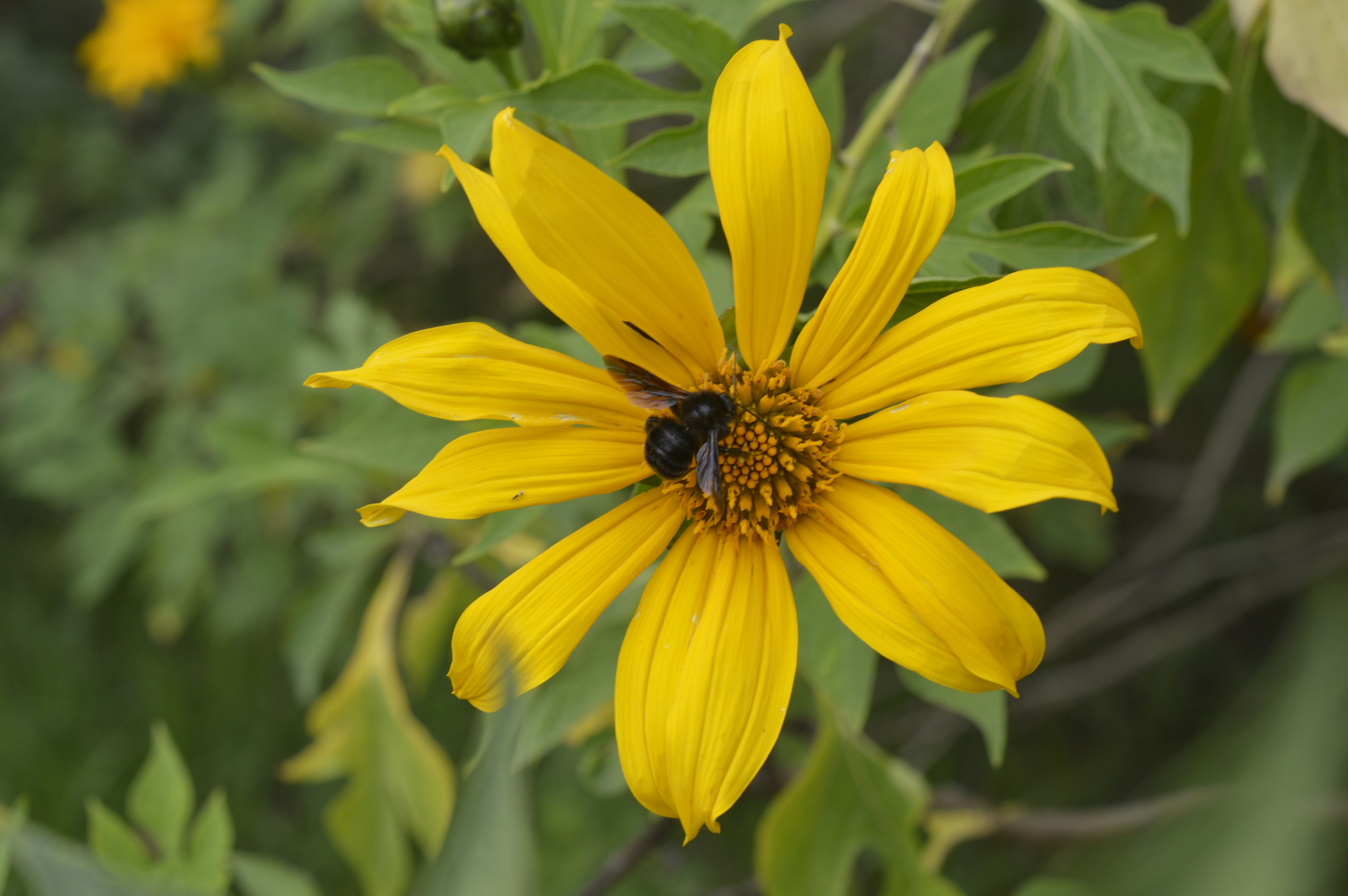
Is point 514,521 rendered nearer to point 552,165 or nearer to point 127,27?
point 552,165

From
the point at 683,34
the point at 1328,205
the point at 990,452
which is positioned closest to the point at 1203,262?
the point at 1328,205

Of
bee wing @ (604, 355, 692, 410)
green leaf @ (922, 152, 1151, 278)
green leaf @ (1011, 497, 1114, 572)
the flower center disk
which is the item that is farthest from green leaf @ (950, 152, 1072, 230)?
green leaf @ (1011, 497, 1114, 572)

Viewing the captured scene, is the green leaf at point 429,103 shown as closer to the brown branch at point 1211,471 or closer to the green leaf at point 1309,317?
the green leaf at point 1309,317

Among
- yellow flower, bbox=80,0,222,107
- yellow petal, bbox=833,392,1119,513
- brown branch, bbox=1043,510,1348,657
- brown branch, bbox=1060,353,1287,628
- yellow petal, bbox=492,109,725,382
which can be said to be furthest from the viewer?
yellow flower, bbox=80,0,222,107

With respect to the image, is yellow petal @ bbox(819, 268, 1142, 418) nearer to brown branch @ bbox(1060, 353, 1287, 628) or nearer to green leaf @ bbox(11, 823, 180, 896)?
green leaf @ bbox(11, 823, 180, 896)

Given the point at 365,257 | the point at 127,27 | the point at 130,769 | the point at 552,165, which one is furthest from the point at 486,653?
the point at 127,27

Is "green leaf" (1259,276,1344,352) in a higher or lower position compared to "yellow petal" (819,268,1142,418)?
lower
